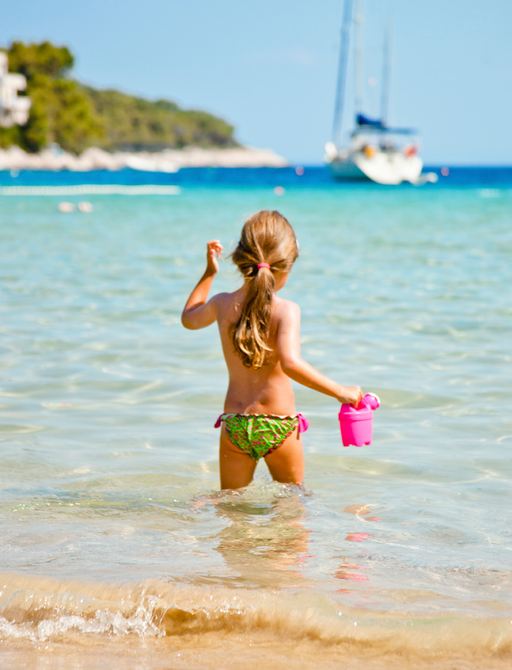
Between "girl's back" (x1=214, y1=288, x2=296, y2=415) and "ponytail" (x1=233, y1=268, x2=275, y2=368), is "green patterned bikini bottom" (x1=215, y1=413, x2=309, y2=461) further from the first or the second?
"ponytail" (x1=233, y1=268, x2=275, y2=368)

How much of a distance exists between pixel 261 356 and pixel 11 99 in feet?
334

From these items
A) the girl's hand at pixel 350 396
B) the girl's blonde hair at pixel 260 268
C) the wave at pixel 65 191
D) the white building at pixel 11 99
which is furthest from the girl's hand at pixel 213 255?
the white building at pixel 11 99

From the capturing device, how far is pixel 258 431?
3.79 meters

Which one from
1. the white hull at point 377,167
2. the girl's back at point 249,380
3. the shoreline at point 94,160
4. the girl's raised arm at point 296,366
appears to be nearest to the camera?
the girl's raised arm at point 296,366

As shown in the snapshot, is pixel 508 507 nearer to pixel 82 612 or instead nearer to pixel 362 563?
pixel 362 563

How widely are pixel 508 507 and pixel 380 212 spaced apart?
25561mm

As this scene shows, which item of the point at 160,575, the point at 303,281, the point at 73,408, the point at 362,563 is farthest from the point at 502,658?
the point at 303,281

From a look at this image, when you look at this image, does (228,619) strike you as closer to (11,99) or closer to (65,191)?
(65,191)

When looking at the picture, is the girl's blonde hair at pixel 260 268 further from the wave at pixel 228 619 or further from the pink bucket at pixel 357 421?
the wave at pixel 228 619

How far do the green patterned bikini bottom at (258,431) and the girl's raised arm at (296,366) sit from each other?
227 millimetres

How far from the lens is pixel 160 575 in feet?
10.5

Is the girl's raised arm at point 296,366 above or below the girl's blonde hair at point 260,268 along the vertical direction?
below

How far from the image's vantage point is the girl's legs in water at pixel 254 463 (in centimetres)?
386

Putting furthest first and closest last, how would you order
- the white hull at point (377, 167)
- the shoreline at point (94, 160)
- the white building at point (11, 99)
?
the shoreline at point (94, 160) → the white building at point (11, 99) → the white hull at point (377, 167)
